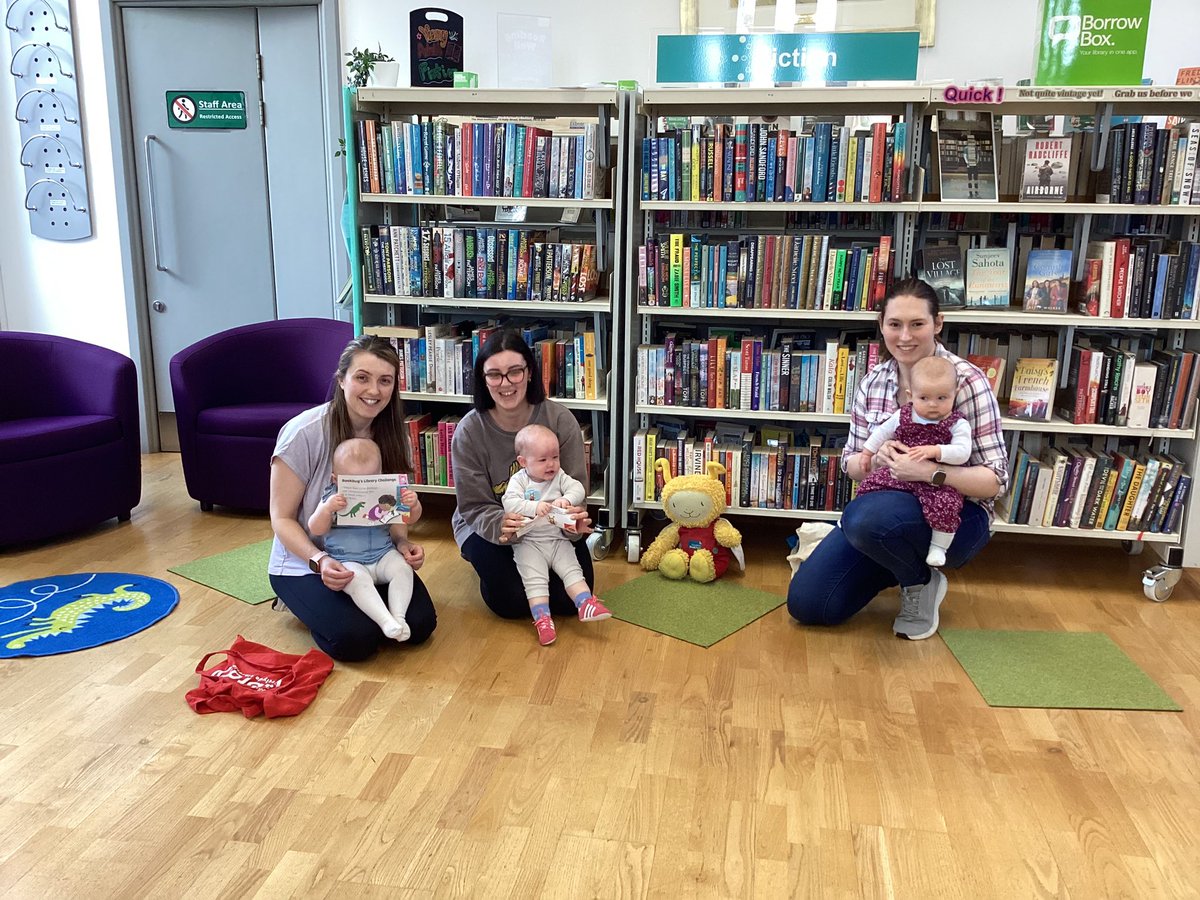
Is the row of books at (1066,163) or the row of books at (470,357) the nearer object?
the row of books at (1066,163)

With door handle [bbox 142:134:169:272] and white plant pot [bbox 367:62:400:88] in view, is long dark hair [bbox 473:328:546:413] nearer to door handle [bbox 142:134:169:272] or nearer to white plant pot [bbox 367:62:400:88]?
white plant pot [bbox 367:62:400:88]

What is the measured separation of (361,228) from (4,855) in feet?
8.11

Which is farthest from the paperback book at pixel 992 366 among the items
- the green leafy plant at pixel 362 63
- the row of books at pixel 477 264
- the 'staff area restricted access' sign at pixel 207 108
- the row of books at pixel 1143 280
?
the 'staff area restricted access' sign at pixel 207 108

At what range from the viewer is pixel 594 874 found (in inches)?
76.0

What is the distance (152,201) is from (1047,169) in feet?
13.5

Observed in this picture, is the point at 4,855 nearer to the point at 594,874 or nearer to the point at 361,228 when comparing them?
the point at 594,874

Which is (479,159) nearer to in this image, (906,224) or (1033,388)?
(906,224)

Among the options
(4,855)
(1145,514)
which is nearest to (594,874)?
(4,855)

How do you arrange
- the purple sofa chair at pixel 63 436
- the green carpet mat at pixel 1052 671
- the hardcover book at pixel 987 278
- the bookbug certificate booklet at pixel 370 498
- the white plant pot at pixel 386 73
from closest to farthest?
the green carpet mat at pixel 1052 671 < the bookbug certificate booklet at pixel 370 498 < the hardcover book at pixel 987 278 < the purple sofa chair at pixel 63 436 < the white plant pot at pixel 386 73

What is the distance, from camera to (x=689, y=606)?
3271mm

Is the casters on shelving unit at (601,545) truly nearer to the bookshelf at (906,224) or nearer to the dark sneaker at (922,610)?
the bookshelf at (906,224)

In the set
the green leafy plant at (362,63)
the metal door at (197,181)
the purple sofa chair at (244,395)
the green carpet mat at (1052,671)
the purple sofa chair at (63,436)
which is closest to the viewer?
the green carpet mat at (1052,671)

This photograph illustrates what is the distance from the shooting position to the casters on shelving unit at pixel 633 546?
367cm

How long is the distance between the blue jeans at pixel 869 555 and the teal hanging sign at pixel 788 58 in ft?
4.84
